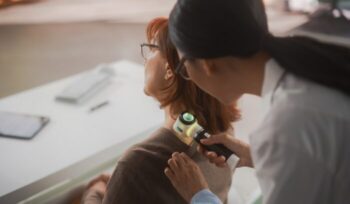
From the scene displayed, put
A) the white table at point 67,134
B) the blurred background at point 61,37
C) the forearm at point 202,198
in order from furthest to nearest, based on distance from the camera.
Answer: the blurred background at point 61,37, the white table at point 67,134, the forearm at point 202,198

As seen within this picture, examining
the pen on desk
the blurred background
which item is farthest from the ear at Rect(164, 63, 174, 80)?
the blurred background

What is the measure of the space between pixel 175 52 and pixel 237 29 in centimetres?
27

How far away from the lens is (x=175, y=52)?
1054 millimetres

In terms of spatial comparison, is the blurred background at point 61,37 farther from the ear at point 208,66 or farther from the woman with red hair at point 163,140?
the ear at point 208,66

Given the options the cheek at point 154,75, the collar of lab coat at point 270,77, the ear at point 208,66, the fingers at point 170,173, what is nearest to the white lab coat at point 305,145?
the collar of lab coat at point 270,77

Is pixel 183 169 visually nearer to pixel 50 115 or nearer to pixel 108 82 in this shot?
pixel 50 115

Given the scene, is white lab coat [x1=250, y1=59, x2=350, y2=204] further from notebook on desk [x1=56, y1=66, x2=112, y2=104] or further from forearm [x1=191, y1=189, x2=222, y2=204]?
notebook on desk [x1=56, y1=66, x2=112, y2=104]

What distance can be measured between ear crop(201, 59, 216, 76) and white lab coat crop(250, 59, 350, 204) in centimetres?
13

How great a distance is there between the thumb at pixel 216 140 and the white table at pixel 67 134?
1.36 ft

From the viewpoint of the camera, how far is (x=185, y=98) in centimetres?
113

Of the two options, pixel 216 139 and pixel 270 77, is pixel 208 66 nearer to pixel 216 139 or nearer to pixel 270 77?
pixel 270 77

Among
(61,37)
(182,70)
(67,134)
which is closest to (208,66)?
(182,70)

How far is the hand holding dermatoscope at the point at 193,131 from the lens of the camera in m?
1.08

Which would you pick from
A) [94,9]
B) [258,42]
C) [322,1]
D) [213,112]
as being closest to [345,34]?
[322,1]
